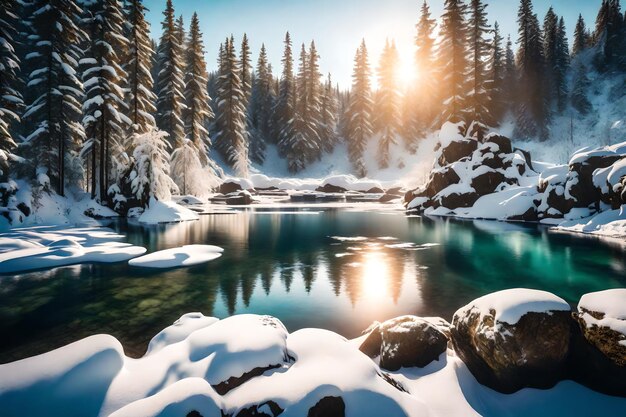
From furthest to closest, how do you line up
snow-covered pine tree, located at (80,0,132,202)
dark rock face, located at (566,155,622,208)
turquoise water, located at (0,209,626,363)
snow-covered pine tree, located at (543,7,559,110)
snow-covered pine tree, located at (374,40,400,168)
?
snow-covered pine tree, located at (374,40,400,168) < snow-covered pine tree, located at (543,7,559,110) < snow-covered pine tree, located at (80,0,132,202) < dark rock face, located at (566,155,622,208) < turquoise water, located at (0,209,626,363)

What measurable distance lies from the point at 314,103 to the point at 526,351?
63359mm

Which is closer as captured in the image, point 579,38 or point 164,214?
point 164,214

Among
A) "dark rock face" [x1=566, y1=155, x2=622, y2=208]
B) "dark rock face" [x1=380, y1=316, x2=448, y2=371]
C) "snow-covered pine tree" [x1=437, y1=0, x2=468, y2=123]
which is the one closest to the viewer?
"dark rock face" [x1=380, y1=316, x2=448, y2=371]

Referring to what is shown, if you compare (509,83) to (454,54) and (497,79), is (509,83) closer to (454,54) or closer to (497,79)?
(497,79)

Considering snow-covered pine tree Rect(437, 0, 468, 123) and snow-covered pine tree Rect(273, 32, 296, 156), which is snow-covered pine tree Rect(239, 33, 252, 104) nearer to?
snow-covered pine tree Rect(273, 32, 296, 156)

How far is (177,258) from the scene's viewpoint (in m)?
12.1

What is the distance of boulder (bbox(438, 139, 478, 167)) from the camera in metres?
31.2

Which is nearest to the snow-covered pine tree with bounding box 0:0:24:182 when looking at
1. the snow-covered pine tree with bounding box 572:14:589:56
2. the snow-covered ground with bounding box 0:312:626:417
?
the snow-covered ground with bounding box 0:312:626:417

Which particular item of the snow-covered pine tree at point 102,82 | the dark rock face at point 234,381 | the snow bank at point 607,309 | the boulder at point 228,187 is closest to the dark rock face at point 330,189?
the boulder at point 228,187

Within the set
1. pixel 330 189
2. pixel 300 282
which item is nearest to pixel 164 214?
pixel 300 282

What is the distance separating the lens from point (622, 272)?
10633 mm

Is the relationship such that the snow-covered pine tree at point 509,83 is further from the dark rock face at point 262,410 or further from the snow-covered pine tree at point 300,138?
the dark rock face at point 262,410

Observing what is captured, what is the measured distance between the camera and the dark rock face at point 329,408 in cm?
340

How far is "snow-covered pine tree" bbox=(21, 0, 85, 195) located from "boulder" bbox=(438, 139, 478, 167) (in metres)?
29.4
